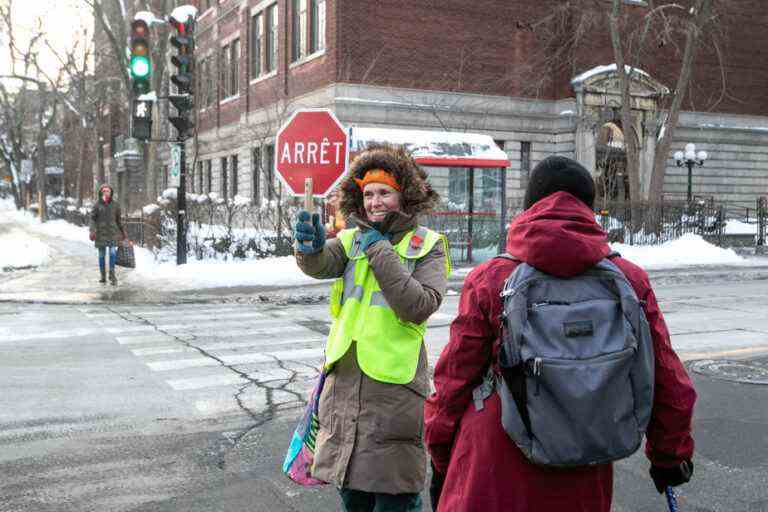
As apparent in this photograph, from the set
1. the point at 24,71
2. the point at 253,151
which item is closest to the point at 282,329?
the point at 253,151

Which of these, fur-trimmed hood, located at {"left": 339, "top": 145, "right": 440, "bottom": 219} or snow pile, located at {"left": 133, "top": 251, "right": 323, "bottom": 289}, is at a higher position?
fur-trimmed hood, located at {"left": 339, "top": 145, "right": 440, "bottom": 219}

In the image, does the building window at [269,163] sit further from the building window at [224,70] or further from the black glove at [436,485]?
the black glove at [436,485]

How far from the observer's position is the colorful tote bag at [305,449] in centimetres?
326

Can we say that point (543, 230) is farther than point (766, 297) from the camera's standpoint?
No

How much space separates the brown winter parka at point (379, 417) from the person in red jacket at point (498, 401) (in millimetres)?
500

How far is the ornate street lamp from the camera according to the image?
30.3 meters

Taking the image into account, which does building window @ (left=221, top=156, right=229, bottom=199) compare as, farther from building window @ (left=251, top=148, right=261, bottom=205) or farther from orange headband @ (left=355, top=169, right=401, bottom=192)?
orange headband @ (left=355, top=169, right=401, bottom=192)

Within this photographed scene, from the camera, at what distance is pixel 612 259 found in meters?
2.50

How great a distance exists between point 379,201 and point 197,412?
139 inches

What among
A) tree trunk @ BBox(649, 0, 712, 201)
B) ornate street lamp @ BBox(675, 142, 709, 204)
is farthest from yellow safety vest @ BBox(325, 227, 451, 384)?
ornate street lamp @ BBox(675, 142, 709, 204)

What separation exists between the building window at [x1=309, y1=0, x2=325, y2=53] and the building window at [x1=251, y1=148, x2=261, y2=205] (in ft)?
18.4

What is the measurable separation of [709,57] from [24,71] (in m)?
39.6

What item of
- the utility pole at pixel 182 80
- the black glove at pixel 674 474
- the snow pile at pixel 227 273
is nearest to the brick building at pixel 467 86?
the snow pile at pixel 227 273

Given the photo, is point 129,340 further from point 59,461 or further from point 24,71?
point 24,71
